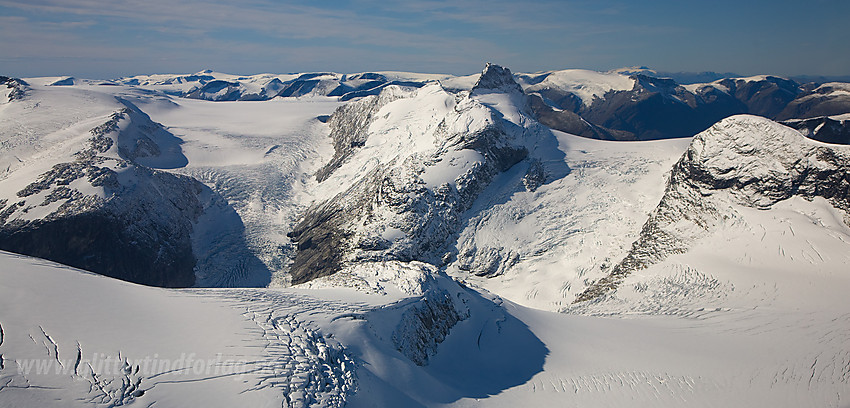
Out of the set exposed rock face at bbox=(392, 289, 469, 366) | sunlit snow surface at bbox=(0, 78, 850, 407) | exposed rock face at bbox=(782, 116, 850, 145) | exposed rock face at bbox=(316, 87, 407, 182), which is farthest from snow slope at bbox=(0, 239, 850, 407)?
exposed rock face at bbox=(316, 87, 407, 182)

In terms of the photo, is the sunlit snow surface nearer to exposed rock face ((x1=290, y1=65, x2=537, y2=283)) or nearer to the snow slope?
the snow slope

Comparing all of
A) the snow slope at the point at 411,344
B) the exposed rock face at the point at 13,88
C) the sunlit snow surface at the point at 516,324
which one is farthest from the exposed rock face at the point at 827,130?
the exposed rock face at the point at 13,88

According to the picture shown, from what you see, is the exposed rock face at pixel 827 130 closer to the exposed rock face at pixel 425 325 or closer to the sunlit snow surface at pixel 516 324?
the sunlit snow surface at pixel 516 324

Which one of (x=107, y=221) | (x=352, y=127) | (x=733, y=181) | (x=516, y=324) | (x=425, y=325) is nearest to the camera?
(x=425, y=325)

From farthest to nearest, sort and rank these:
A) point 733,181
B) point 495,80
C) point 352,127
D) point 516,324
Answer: point 352,127, point 495,80, point 733,181, point 516,324

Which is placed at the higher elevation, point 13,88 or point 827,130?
point 827,130

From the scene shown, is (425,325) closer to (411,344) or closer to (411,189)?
(411,344)

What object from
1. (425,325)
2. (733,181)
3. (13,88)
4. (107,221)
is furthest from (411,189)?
(13,88)
